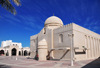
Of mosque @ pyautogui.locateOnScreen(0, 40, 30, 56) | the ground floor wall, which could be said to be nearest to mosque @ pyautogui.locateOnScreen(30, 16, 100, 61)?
the ground floor wall

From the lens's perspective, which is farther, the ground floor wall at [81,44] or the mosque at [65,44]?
the ground floor wall at [81,44]

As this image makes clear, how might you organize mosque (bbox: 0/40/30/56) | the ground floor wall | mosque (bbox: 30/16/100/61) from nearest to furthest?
mosque (bbox: 30/16/100/61) < the ground floor wall < mosque (bbox: 0/40/30/56)

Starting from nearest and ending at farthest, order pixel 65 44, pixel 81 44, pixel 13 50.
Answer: pixel 65 44 < pixel 81 44 < pixel 13 50

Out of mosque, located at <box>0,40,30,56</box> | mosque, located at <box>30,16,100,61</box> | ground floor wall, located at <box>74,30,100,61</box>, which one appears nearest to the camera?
A: mosque, located at <box>30,16,100,61</box>

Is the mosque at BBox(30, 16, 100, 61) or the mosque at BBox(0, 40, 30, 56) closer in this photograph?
the mosque at BBox(30, 16, 100, 61)

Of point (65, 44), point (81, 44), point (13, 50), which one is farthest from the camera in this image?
point (13, 50)

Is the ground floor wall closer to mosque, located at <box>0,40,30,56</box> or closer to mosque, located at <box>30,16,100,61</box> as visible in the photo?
mosque, located at <box>30,16,100,61</box>

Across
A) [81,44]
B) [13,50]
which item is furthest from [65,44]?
[13,50]

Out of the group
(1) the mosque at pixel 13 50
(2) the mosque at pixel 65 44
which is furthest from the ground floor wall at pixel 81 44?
(1) the mosque at pixel 13 50

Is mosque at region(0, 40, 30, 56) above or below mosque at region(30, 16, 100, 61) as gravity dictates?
below

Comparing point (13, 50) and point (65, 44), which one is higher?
point (65, 44)

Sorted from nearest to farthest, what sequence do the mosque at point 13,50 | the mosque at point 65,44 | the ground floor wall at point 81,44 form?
the mosque at point 65,44 → the ground floor wall at point 81,44 → the mosque at point 13,50

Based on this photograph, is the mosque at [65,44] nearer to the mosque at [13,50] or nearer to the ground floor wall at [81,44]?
the ground floor wall at [81,44]

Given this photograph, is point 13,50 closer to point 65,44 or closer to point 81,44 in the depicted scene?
point 65,44
